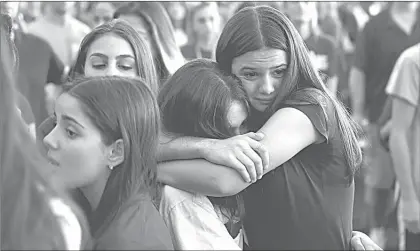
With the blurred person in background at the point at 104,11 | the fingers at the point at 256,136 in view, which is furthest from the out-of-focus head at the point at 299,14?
the fingers at the point at 256,136

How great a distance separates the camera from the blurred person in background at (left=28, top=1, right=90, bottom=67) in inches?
263

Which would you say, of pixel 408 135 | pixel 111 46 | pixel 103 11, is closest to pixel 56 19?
pixel 103 11

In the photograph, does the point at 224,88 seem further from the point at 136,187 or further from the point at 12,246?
the point at 12,246

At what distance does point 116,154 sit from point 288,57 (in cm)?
75

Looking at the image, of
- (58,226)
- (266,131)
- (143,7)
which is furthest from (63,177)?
(143,7)

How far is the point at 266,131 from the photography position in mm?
2650

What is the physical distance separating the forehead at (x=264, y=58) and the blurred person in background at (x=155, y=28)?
3.98 ft

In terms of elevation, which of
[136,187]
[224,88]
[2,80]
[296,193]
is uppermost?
[2,80]

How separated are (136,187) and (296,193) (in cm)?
66

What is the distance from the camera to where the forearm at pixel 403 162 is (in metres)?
4.55

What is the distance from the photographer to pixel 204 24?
7820 mm

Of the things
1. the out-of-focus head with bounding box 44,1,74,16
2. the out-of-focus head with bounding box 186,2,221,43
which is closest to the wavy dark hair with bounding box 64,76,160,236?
the out-of-focus head with bounding box 44,1,74,16

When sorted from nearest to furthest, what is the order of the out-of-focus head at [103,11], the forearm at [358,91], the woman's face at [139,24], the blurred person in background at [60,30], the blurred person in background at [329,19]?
1. the woman's face at [139,24]
2. the forearm at [358,91]
3. the blurred person in background at [60,30]
4. the out-of-focus head at [103,11]
5. the blurred person in background at [329,19]

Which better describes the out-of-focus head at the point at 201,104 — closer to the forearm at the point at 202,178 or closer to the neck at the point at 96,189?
the forearm at the point at 202,178
